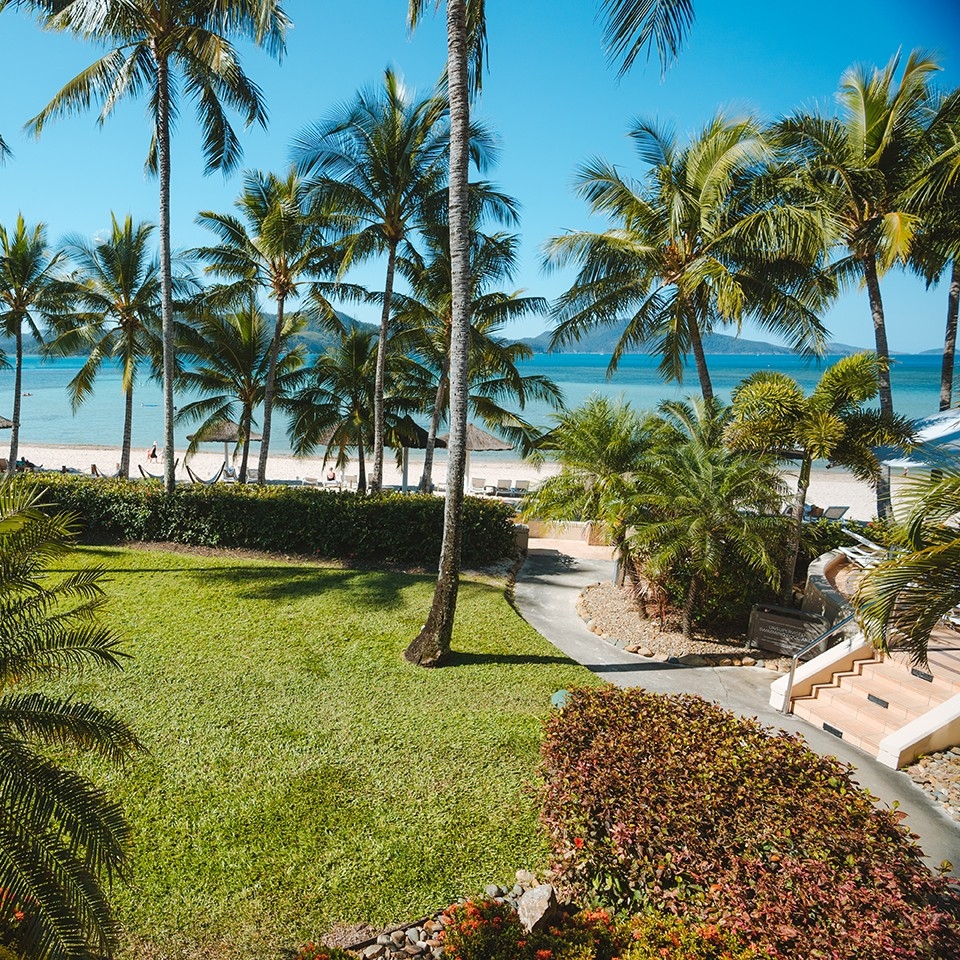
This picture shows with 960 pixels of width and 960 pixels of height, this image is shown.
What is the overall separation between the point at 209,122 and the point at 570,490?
36.4ft

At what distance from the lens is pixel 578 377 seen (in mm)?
118875

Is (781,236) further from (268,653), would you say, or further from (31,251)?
(31,251)

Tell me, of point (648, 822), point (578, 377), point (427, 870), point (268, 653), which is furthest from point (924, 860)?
point (578, 377)

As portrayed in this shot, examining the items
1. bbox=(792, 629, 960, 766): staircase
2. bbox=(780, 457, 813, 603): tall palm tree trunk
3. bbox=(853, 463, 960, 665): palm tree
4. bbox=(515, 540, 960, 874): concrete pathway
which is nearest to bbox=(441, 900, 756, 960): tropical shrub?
bbox=(853, 463, 960, 665): palm tree

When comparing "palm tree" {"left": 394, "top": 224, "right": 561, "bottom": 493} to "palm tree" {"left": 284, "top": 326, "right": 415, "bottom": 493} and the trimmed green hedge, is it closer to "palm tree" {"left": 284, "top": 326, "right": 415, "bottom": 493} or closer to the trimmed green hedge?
"palm tree" {"left": 284, "top": 326, "right": 415, "bottom": 493}

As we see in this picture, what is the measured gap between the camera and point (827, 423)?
9852 millimetres

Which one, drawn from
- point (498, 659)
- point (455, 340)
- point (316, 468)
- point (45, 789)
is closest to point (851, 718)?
point (498, 659)

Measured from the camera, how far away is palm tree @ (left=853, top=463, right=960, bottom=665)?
442 cm

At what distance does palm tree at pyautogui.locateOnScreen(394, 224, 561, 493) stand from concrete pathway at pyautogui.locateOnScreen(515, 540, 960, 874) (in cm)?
546

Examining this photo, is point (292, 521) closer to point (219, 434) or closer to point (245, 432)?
point (245, 432)

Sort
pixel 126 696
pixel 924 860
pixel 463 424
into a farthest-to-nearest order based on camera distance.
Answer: pixel 463 424, pixel 126 696, pixel 924 860

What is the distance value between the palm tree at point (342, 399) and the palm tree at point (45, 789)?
1602cm

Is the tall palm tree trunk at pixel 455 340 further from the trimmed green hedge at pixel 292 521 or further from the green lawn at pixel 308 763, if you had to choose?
the trimmed green hedge at pixel 292 521

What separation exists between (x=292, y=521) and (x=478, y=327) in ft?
23.7
